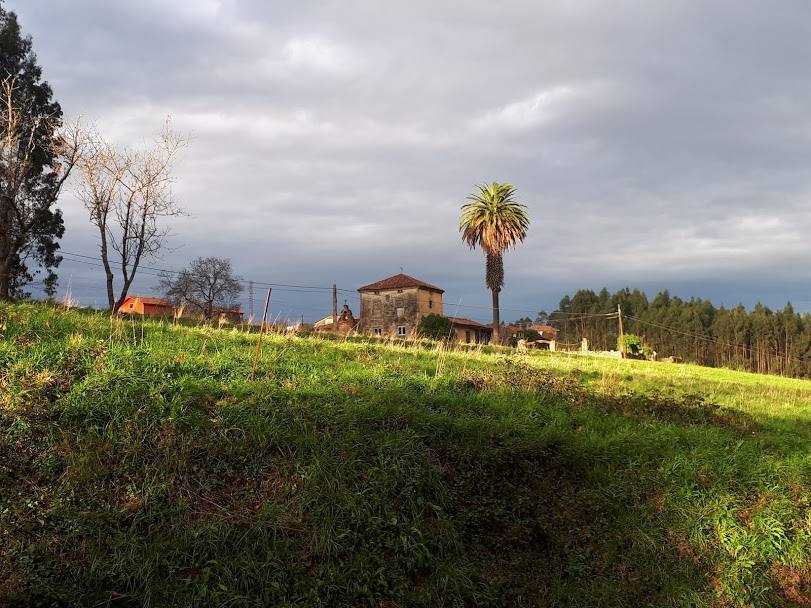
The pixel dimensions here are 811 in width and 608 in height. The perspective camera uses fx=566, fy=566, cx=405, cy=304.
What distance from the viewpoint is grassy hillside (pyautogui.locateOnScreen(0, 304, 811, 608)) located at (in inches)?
182

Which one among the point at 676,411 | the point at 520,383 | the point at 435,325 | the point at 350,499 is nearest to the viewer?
the point at 350,499

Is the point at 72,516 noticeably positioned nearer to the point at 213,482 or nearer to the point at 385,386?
the point at 213,482

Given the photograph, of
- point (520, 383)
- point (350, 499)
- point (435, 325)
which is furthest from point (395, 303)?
point (350, 499)

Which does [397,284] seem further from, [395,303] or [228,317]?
[228,317]

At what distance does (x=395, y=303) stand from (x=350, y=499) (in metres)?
52.4

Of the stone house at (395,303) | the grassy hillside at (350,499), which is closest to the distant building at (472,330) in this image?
the stone house at (395,303)

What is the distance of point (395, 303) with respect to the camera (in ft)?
189

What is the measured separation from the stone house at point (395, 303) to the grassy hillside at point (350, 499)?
48738 millimetres

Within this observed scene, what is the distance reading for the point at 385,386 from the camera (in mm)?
8219

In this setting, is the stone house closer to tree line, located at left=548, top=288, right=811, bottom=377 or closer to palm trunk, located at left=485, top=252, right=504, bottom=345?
palm trunk, located at left=485, top=252, right=504, bottom=345

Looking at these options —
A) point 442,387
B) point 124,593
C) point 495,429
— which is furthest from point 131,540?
point 442,387

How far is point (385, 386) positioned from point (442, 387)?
45.7 inches

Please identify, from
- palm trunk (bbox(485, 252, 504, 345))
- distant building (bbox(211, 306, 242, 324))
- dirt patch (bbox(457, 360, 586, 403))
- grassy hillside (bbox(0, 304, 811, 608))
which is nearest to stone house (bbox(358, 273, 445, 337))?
palm trunk (bbox(485, 252, 504, 345))

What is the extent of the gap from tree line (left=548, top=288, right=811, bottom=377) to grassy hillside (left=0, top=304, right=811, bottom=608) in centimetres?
6876
